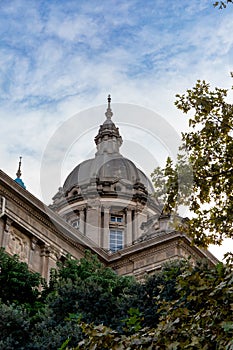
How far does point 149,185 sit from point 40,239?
22940 mm

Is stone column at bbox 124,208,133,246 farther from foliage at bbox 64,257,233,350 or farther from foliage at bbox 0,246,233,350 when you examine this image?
foliage at bbox 64,257,233,350

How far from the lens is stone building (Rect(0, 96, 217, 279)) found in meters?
25.7

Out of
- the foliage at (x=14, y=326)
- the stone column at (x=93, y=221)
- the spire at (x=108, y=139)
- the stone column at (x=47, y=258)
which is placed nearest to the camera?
the foliage at (x=14, y=326)

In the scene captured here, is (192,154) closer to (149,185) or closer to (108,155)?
(149,185)

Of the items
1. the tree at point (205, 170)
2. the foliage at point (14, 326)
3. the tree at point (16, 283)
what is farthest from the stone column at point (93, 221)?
the tree at point (205, 170)

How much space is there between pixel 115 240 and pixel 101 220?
5.78 ft

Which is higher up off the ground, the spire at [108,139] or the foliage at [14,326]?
the spire at [108,139]

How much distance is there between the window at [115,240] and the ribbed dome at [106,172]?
4359mm

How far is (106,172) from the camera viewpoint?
48344mm

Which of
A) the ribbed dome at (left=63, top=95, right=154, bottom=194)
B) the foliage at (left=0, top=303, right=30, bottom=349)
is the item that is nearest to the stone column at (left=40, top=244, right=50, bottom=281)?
the foliage at (left=0, top=303, right=30, bottom=349)

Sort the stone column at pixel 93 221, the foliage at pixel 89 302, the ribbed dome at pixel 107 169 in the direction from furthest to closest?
the ribbed dome at pixel 107 169 < the stone column at pixel 93 221 < the foliage at pixel 89 302

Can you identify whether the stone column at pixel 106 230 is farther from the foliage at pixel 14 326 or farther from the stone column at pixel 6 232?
the foliage at pixel 14 326

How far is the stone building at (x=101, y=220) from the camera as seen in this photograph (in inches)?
1011

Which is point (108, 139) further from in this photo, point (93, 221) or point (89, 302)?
point (89, 302)
